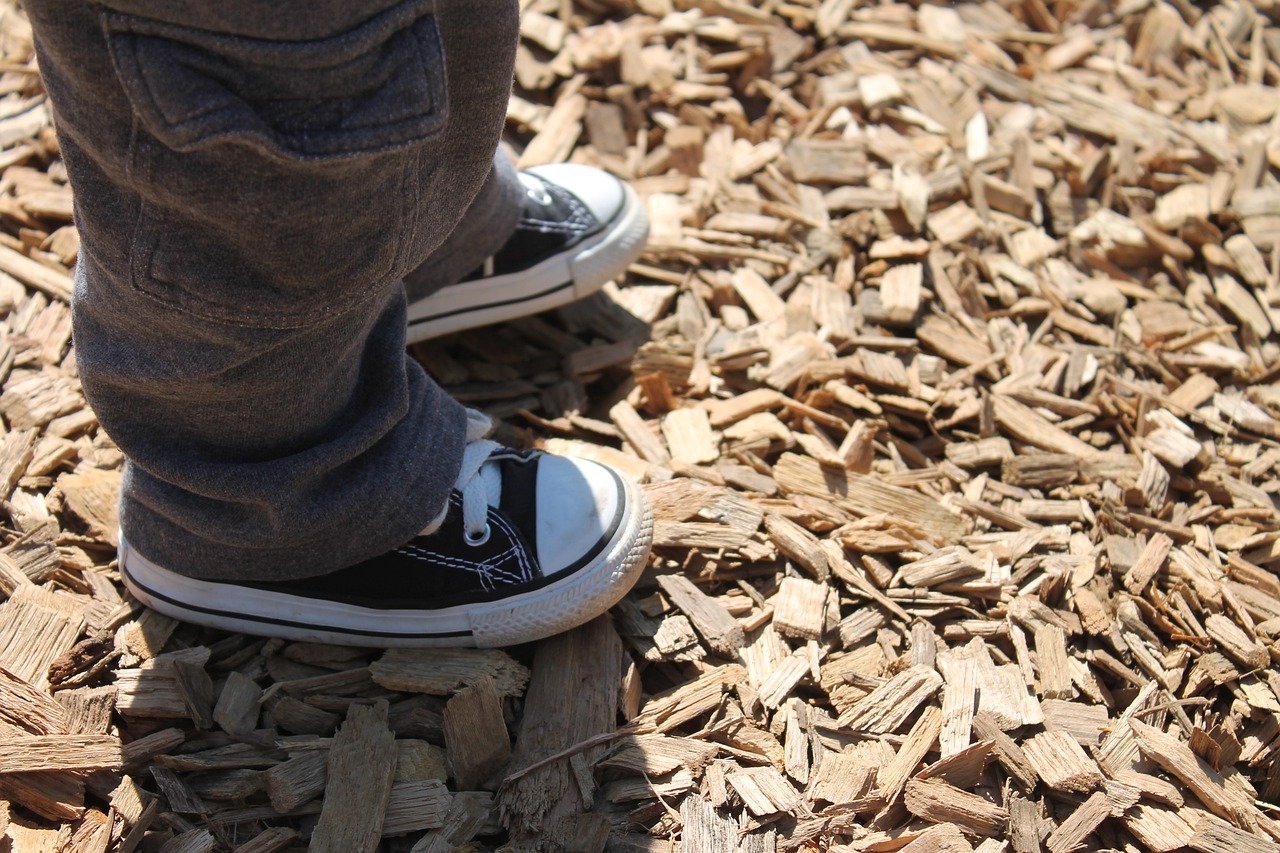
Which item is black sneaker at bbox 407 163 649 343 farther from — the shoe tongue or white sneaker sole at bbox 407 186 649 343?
the shoe tongue

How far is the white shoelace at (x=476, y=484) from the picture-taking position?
1.50 meters

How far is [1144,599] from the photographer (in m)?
1.67

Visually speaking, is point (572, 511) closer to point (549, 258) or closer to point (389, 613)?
point (389, 613)

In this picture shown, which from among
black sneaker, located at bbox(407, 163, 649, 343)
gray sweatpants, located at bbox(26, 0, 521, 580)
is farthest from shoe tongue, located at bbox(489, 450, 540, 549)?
black sneaker, located at bbox(407, 163, 649, 343)

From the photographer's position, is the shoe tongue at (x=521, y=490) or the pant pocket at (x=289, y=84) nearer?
the pant pocket at (x=289, y=84)

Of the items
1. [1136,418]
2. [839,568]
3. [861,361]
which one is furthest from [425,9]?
[1136,418]

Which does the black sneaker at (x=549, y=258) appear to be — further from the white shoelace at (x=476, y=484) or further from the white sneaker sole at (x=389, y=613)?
the white sneaker sole at (x=389, y=613)

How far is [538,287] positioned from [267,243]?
3.16ft

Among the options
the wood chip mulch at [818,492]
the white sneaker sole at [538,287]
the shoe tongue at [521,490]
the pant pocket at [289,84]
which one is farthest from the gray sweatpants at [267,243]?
the white sneaker sole at [538,287]

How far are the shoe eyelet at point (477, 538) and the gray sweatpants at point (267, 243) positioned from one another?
0.06 m

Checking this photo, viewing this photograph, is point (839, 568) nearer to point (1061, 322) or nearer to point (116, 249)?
point (1061, 322)

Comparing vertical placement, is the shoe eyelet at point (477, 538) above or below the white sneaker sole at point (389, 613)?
above

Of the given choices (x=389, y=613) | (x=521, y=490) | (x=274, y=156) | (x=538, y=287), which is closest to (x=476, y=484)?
(x=521, y=490)

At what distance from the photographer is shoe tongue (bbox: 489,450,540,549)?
5.03 feet
